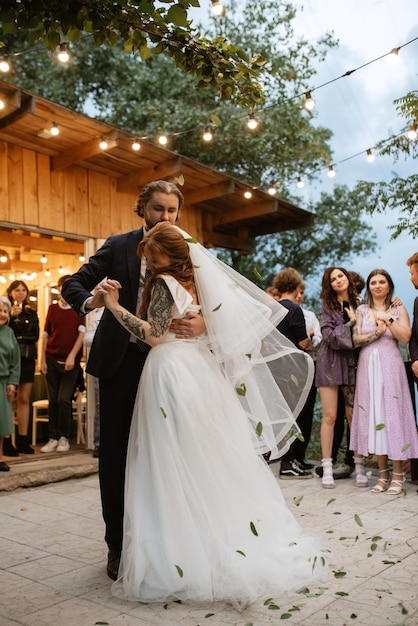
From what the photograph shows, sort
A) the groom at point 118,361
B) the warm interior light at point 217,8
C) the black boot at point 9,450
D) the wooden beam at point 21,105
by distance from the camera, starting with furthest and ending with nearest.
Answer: the black boot at point 9,450 → the wooden beam at point 21,105 → the warm interior light at point 217,8 → the groom at point 118,361

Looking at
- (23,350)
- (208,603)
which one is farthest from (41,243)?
(208,603)

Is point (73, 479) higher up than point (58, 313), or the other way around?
point (58, 313)

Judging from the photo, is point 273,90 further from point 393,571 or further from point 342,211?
point 393,571

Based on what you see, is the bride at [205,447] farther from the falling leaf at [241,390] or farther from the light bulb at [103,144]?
the light bulb at [103,144]

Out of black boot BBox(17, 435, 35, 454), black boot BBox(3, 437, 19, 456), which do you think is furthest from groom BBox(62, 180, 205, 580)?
black boot BBox(17, 435, 35, 454)

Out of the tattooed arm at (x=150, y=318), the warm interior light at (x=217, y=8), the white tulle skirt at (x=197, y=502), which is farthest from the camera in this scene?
the warm interior light at (x=217, y=8)

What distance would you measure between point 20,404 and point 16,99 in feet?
11.7

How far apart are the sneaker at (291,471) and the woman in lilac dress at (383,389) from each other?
76 cm

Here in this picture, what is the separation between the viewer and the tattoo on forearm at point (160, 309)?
313 centimetres

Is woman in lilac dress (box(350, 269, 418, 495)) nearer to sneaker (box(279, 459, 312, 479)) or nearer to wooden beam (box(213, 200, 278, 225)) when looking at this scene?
sneaker (box(279, 459, 312, 479))

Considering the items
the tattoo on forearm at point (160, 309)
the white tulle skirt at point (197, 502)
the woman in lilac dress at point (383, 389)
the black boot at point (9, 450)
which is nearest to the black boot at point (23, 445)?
the black boot at point (9, 450)

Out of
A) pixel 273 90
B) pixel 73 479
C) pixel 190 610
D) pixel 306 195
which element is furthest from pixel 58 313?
pixel 306 195

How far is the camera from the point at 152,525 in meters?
3.07

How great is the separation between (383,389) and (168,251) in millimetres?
3055
